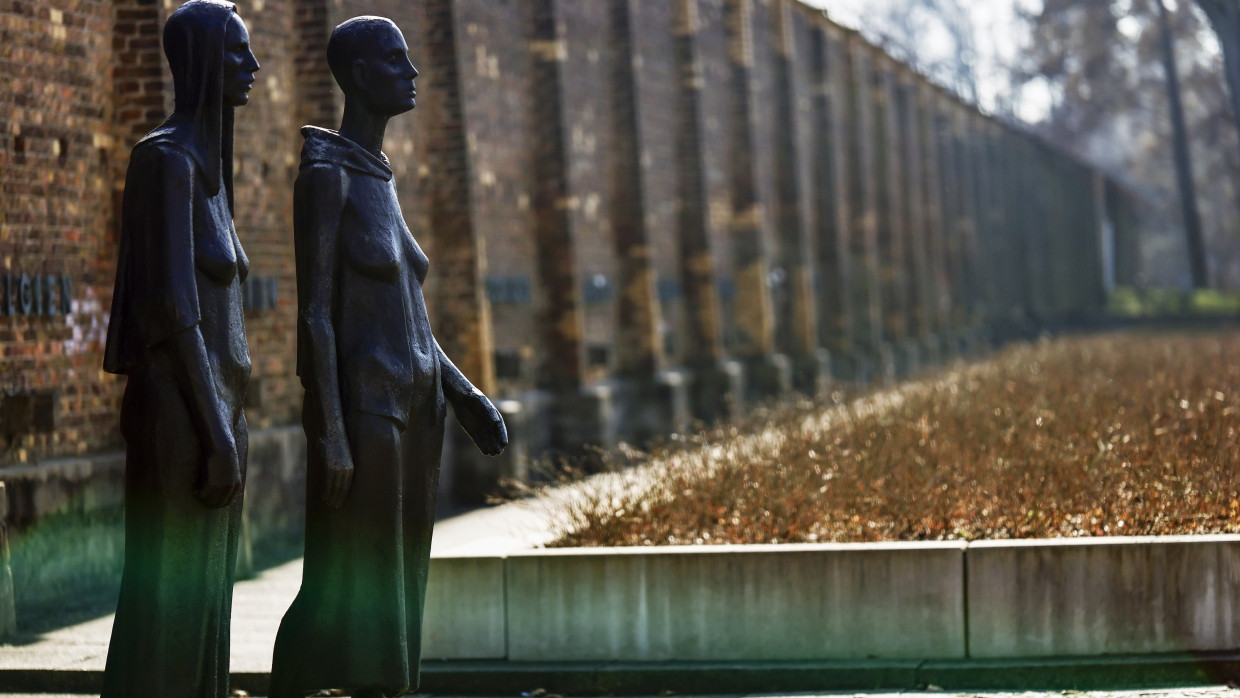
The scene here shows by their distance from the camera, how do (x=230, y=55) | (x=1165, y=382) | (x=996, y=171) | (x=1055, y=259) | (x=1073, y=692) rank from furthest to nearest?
(x=1055, y=259)
(x=996, y=171)
(x=1165, y=382)
(x=1073, y=692)
(x=230, y=55)

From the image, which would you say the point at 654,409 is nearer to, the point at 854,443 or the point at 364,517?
the point at 854,443

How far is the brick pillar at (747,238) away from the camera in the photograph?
2502 centimetres

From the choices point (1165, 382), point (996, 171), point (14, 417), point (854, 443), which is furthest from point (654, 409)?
point (996, 171)

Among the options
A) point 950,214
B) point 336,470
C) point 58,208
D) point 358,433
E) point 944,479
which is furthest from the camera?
point 950,214

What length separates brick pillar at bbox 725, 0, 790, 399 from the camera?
25.0m

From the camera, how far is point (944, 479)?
9.51 metres

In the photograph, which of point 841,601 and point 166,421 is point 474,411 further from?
point 841,601

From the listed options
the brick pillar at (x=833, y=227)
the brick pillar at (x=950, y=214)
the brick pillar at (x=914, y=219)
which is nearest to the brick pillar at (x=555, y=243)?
the brick pillar at (x=833, y=227)

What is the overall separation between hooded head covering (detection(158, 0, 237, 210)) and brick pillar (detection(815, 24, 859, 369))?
24.5 metres

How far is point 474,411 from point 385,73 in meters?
1.18

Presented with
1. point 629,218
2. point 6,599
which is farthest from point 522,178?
point 6,599

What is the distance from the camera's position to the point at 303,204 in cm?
584

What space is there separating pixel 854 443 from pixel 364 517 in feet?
18.3

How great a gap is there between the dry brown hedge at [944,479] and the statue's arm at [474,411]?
257cm
